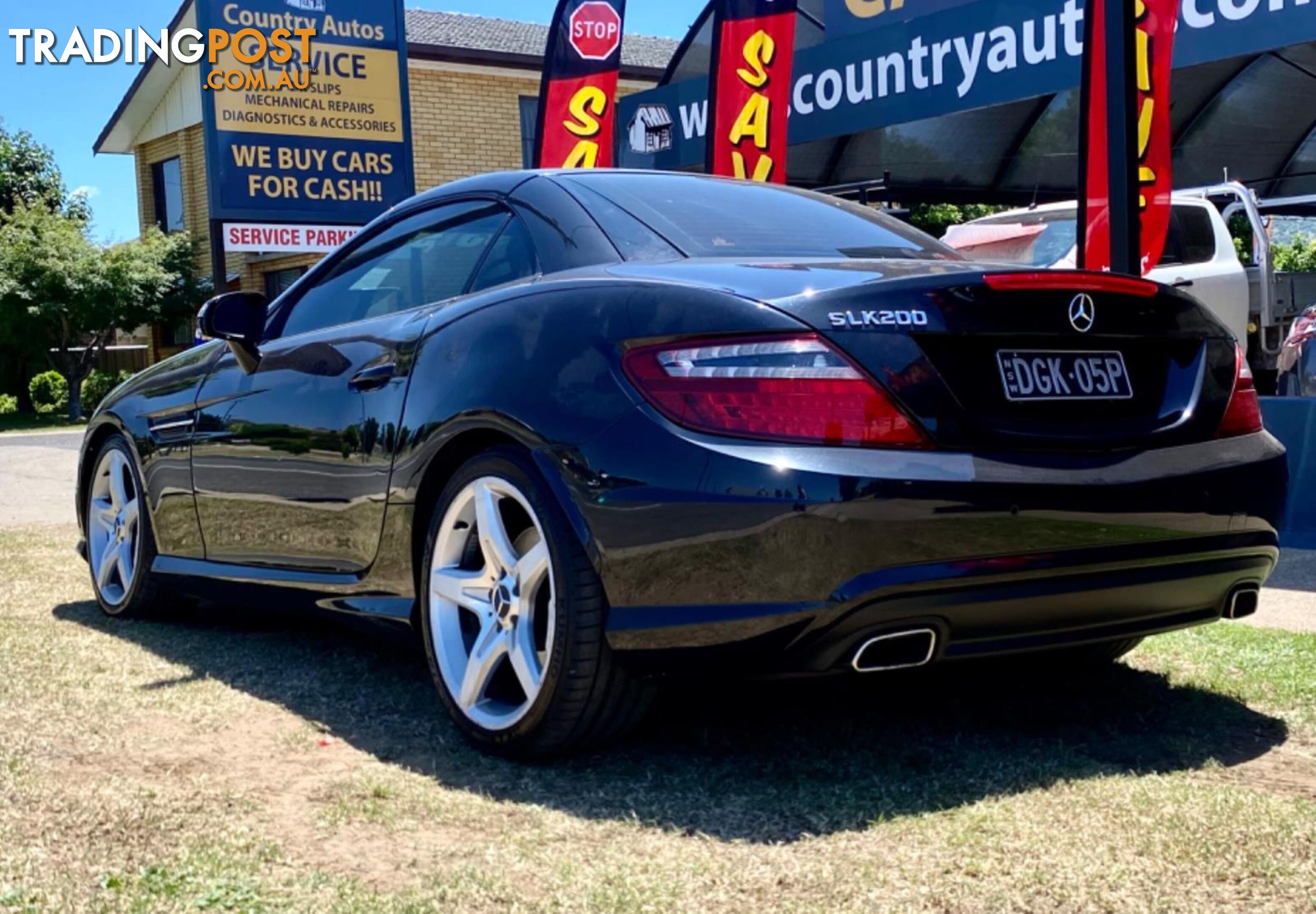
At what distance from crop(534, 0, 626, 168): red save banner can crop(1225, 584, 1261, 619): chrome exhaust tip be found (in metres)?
10.6

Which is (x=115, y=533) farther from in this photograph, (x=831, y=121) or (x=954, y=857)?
(x=831, y=121)

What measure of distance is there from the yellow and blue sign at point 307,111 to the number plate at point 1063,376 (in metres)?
14.0

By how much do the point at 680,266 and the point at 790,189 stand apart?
47.1 inches

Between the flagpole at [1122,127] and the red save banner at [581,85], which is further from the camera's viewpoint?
the red save banner at [581,85]

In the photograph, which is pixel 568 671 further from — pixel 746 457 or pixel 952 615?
pixel 952 615

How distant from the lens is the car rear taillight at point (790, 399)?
2908mm

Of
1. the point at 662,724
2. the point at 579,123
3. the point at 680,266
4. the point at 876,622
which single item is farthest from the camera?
the point at 579,123

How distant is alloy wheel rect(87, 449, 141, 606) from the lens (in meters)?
5.36

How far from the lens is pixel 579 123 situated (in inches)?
539

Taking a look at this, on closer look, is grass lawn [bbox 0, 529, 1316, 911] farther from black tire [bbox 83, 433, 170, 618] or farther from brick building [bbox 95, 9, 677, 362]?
brick building [bbox 95, 9, 677, 362]

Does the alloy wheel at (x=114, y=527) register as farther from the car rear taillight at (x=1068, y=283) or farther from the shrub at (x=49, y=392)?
the shrub at (x=49, y=392)

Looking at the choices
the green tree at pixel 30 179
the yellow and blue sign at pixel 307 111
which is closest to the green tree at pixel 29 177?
the green tree at pixel 30 179

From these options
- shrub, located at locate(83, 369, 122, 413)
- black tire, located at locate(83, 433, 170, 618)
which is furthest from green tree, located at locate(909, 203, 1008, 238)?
black tire, located at locate(83, 433, 170, 618)

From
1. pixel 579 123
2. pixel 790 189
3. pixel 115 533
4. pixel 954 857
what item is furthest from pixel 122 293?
pixel 954 857
